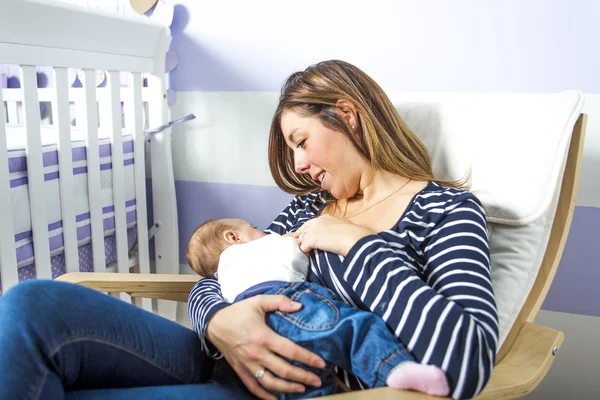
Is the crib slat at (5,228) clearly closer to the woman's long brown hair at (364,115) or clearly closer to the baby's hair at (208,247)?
the baby's hair at (208,247)

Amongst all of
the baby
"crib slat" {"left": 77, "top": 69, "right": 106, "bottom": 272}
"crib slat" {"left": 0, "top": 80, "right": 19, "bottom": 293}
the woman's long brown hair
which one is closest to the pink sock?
the baby

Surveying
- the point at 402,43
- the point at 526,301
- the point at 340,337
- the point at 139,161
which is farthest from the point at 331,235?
the point at 139,161

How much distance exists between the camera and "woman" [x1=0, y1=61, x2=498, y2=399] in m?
0.76

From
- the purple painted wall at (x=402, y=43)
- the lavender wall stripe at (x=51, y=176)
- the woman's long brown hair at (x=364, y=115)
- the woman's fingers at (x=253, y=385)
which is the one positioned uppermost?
the purple painted wall at (x=402, y=43)

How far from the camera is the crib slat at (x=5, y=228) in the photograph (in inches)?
44.9

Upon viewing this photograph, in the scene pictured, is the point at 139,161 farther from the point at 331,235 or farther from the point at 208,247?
the point at 331,235

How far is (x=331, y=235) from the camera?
0.92 metres

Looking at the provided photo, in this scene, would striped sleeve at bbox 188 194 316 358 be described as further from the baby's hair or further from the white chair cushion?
the white chair cushion

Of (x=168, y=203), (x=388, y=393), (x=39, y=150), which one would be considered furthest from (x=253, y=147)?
(x=388, y=393)

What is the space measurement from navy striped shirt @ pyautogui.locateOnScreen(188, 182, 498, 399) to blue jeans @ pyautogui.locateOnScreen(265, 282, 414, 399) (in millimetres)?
23

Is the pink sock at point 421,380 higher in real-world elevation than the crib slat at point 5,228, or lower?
lower

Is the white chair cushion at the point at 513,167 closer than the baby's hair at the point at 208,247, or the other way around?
the white chair cushion at the point at 513,167

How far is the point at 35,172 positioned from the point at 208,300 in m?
0.56

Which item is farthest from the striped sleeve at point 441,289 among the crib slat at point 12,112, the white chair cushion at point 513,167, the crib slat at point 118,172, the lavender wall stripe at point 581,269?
the crib slat at point 12,112
